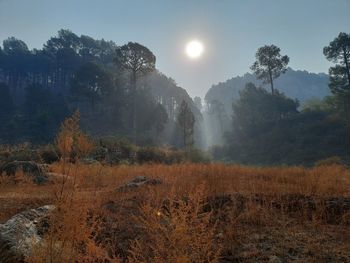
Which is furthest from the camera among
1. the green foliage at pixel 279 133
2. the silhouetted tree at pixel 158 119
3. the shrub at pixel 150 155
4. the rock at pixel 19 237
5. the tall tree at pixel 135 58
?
the silhouetted tree at pixel 158 119

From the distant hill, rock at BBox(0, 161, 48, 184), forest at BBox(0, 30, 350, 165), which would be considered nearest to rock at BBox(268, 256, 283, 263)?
rock at BBox(0, 161, 48, 184)

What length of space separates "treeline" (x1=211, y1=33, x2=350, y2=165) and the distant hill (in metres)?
75.7

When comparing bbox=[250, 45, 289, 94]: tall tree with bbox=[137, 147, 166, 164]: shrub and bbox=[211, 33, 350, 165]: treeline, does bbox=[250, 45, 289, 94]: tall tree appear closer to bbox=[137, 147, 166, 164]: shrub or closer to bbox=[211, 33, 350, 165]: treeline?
bbox=[211, 33, 350, 165]: treeline

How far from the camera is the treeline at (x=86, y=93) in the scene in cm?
4288

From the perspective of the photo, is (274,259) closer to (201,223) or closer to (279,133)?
(201,223)

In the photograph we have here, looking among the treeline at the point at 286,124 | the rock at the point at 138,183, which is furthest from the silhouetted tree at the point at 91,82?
the rock at the point at 138,183

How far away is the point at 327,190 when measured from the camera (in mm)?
6668

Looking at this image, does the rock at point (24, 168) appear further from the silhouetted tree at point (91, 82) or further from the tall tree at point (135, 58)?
the silhouetted tree at point (91, 82)

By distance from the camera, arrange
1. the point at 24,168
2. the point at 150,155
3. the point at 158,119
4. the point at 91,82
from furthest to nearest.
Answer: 1. the point at 91,82
2. the point at 158,119
3. the point at 150,155
4. the point at 24,168

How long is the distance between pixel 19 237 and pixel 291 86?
150m

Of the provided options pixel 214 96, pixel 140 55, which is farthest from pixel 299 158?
pixel 214 96

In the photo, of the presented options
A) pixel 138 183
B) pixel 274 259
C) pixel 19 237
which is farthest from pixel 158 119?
pixel 274 259

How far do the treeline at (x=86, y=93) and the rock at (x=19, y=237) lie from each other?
100 ft

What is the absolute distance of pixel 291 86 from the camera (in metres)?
144
